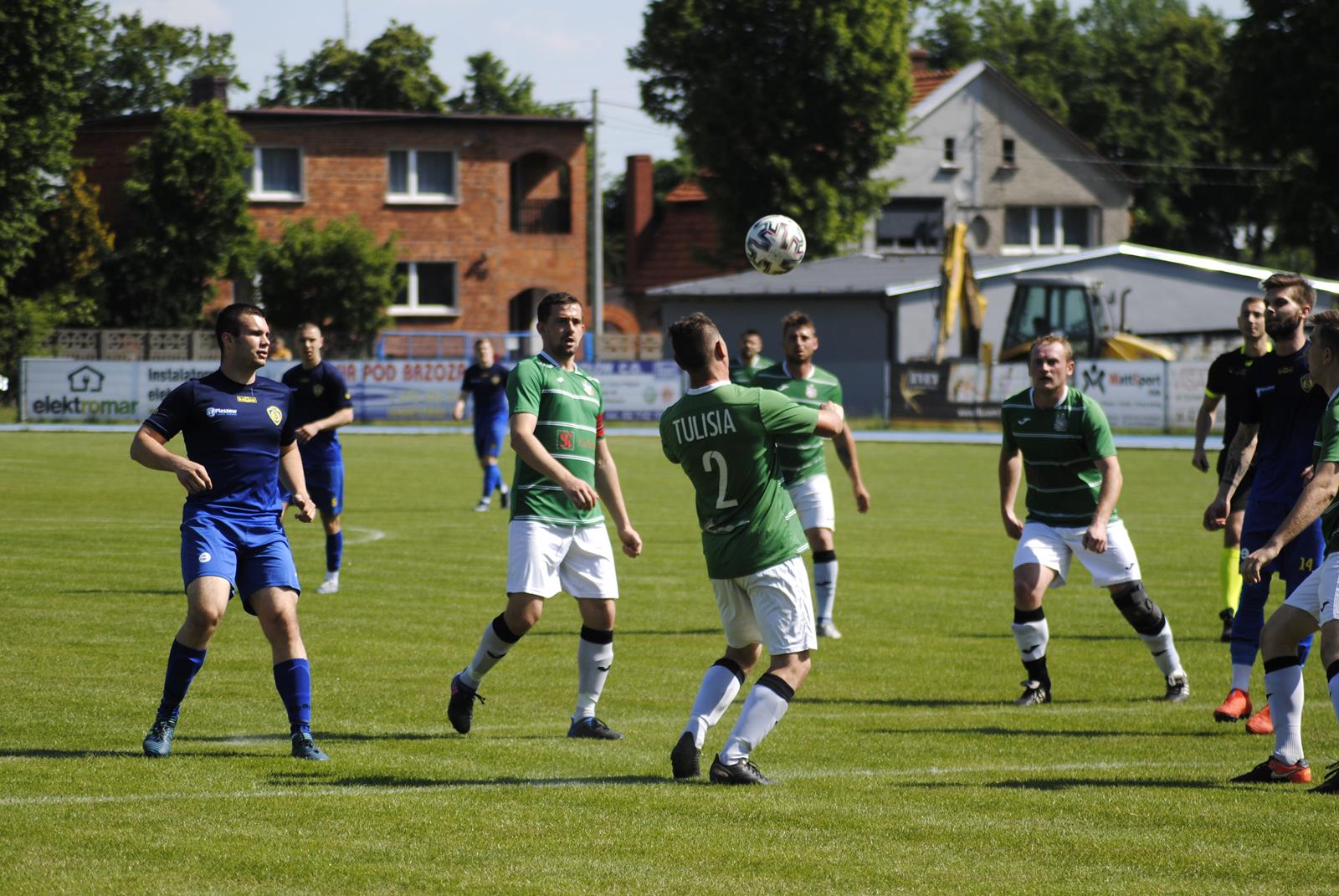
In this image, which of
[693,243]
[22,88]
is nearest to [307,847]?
[22,88]

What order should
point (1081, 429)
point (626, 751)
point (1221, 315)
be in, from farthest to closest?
point (1221, 315), point (1081, 429), point (626, 751)

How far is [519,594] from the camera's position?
8.56 metres

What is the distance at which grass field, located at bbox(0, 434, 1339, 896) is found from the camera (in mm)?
6027

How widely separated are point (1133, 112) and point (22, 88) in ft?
167

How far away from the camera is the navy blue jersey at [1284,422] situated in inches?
368

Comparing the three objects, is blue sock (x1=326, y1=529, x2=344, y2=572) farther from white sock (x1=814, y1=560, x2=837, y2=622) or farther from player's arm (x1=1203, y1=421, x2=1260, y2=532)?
player's arm (x1=1203, y1=421, x2=1260, y2=532)

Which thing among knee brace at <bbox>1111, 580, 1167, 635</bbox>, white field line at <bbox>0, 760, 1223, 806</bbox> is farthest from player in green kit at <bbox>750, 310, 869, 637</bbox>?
white field line at <bbox>0, 760, 1223, 806</bbox>

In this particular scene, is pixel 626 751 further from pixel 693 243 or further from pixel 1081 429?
pixel 693 243

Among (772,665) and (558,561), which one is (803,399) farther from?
(772,665)

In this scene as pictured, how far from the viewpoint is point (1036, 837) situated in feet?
21.5

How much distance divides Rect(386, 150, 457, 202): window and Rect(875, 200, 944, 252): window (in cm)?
1862

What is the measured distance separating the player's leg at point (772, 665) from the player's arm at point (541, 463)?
1046 millimetres

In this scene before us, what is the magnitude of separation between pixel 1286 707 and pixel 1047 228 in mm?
62980

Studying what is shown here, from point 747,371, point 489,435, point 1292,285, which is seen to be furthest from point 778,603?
point 489,435
